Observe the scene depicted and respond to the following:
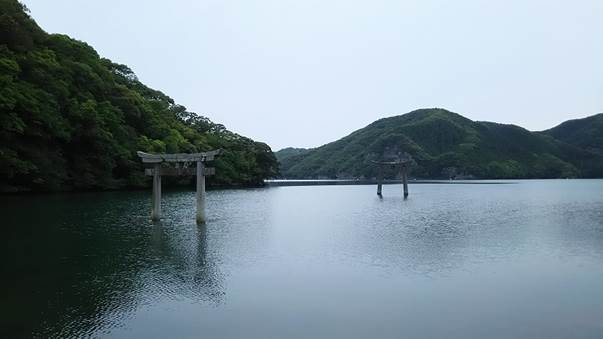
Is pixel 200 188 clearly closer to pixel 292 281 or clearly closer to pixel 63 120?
pixel 292 281

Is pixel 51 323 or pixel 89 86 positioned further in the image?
pixel 89 86

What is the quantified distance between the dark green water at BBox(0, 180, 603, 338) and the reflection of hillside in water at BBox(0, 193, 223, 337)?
47 mm

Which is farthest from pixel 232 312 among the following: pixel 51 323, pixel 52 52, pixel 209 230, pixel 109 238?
pixel 52 52

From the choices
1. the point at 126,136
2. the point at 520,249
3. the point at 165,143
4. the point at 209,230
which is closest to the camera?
the point at 520,249

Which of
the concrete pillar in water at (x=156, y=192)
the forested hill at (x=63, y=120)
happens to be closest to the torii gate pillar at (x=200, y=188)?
the concrete pillar in water at (x=156, y=192)

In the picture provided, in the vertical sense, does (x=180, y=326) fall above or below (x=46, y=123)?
below

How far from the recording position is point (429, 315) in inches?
414

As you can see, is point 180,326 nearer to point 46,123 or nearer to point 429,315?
point 429,315

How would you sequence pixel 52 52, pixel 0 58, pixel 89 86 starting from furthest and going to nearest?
1. pixel 89 86
2. pixel 52 52
3. pixel 0 58

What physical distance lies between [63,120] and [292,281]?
41.6 metres

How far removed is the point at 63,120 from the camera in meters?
46.1

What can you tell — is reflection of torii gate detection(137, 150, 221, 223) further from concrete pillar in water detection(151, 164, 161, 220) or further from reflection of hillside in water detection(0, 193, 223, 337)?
reflection of hillside in water detection(0, 193, 223, 337)

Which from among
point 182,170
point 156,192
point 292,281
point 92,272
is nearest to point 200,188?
point 182,170

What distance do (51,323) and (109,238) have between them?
38.0 feet
